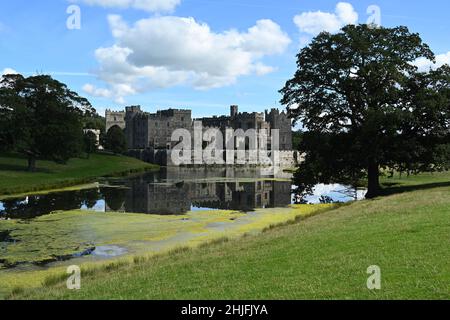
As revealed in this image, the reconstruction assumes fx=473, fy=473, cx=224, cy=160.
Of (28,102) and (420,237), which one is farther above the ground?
(28,102)

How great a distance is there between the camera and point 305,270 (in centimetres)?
1101

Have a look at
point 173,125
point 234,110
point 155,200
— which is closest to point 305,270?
point 155,200

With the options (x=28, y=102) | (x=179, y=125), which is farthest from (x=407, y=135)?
(x=179, y=125)

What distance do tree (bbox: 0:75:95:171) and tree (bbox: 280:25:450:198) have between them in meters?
39.7

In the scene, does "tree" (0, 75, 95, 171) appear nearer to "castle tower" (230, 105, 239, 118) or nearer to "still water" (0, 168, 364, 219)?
"still water" (0, 168, 364, 219)

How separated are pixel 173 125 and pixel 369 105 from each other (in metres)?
133

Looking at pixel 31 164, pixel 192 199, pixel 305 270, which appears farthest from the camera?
pixel 31 164

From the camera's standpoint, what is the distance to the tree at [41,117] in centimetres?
6366

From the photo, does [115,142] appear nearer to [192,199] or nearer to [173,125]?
[173,125]

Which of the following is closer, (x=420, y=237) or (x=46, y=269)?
(x=420, y=237)

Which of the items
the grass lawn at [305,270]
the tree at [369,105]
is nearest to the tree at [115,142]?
the tree at [369,105]
